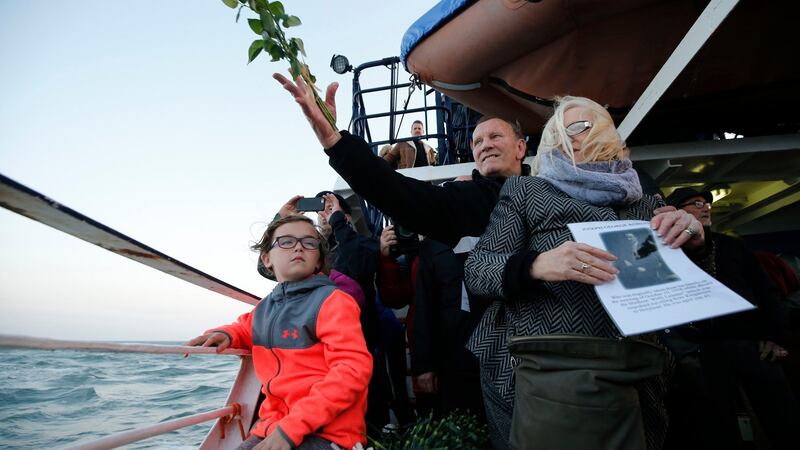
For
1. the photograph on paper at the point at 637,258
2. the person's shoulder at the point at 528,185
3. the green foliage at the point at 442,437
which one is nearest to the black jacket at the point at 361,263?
the green foliage at the point at 442,437

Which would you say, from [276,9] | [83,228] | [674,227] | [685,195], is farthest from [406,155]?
[83,228]

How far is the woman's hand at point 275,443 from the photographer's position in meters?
1.26

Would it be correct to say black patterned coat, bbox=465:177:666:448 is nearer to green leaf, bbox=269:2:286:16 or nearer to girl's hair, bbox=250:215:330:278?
green leaf, bbox=269:2:286:16

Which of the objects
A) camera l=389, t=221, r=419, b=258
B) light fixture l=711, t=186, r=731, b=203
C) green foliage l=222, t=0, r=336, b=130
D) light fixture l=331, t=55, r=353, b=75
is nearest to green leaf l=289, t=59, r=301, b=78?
green foliage l=222, t=0, r=336, b=130

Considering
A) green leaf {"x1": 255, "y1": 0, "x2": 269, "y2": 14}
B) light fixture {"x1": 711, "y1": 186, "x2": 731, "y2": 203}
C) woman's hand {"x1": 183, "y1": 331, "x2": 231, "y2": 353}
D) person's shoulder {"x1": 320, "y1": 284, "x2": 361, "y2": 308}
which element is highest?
green leaf {"x1": 255, "y1": 0, "x2": 269, "y2": 14}

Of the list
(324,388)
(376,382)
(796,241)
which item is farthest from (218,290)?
(796,241)

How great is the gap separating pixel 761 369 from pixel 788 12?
1754mm

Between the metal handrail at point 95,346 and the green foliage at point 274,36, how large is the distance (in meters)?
0.72

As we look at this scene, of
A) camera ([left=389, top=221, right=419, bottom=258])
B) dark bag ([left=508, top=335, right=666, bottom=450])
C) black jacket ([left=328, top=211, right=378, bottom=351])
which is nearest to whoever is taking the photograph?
dark bag ([left=508, top=335, right=666, bottom=450])

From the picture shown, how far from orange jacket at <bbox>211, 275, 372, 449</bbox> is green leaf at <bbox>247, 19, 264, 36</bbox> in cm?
93

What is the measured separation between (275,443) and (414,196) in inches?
33.7

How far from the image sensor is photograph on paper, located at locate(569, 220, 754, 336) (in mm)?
775

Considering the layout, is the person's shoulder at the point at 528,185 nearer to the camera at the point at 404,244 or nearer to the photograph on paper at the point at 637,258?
the photograph on paper at the point at 637,258

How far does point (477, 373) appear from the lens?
1989 mm
